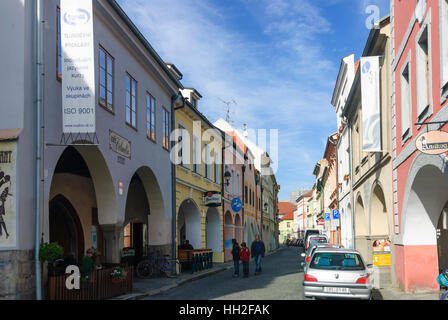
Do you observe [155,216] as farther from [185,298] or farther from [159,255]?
[185,298]

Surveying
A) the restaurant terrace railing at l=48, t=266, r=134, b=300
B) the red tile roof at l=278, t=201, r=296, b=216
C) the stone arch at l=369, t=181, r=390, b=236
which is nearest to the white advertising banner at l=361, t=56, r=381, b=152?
the stone arch at l=369, t=181, r=390, b=236

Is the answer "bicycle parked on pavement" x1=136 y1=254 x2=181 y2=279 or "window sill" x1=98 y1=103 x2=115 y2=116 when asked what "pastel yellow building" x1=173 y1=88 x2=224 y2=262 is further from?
"window sill" x1=98 y1=103 x2=115 y2=116

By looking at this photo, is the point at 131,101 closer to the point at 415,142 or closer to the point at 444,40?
the point at 415,142

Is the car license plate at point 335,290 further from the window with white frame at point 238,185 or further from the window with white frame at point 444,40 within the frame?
the window with white frame at point 238,185

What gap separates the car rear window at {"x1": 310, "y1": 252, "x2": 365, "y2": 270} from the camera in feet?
39.9

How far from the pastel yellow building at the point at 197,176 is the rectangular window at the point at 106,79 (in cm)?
730

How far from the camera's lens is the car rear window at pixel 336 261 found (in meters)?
12.2

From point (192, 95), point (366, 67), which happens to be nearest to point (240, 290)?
point (366, 67)

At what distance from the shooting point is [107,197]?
14.5 metres

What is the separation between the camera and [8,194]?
9742mm

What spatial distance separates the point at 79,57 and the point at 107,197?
15.7 ft

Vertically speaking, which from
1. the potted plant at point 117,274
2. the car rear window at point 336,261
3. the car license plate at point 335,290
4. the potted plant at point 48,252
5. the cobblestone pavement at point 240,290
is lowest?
the cobblestone pavement at point 240,290

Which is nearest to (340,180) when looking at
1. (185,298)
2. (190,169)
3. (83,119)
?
(190,169)

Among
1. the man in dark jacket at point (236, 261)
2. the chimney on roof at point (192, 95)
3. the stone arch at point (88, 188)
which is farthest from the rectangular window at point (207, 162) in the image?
the stone arch at point (88, 188)
